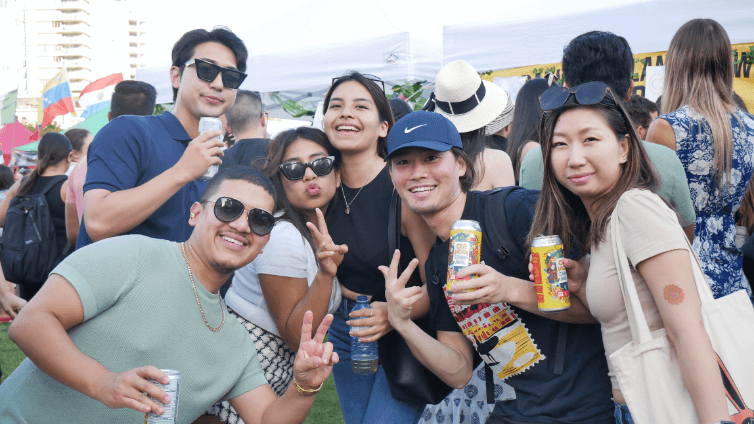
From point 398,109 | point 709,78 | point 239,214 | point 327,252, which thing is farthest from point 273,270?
point 709,78

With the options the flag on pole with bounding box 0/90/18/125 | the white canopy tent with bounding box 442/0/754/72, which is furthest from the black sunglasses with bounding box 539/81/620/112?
the flag on pole with bounding box 0/90/18/125

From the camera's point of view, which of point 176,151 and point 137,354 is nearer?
point 137,354

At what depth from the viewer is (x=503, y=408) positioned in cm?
220

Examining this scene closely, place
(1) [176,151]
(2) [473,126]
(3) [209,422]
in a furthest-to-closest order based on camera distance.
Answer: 1. (2) [473,126]
2. (1) [176,151]
3. (3) [209,422]

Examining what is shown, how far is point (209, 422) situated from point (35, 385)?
0.86m

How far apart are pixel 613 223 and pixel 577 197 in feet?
1.22

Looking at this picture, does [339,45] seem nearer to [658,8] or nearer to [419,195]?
[658,8]

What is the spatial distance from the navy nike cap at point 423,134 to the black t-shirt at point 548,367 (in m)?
0.32

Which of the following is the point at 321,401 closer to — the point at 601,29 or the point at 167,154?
the point at 167,154

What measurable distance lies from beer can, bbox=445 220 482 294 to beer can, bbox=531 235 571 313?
0.66ft

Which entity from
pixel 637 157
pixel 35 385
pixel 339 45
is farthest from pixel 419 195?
pixel 339 45

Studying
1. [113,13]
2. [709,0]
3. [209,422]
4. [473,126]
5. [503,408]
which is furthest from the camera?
[113,13]

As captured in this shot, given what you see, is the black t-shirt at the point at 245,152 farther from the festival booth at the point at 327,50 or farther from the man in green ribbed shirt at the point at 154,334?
the festival booth at the point at 327,50

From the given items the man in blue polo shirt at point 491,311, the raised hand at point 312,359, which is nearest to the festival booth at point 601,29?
the man in blue polo shirt at point 491,311
